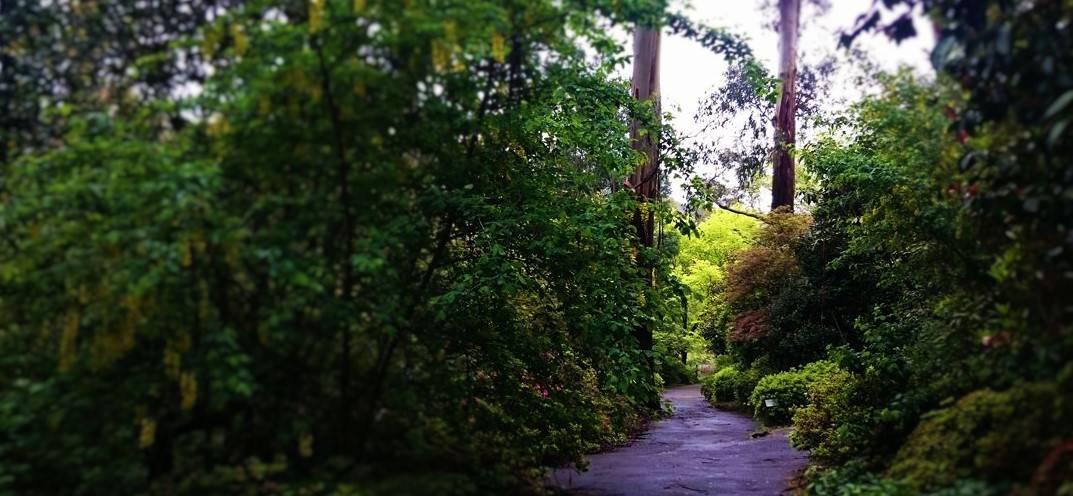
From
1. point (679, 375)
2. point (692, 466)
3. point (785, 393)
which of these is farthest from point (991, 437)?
point (679, 375)

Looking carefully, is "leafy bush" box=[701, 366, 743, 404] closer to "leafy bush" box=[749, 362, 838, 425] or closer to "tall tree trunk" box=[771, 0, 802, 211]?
"leafy bush" box=[749, 362, 838, 425]

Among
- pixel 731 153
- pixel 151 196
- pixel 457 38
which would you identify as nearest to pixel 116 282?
pixel 151 196

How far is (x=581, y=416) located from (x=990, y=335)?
401 cm

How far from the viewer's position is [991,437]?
4.97 m

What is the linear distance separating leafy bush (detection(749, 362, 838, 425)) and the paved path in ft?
1.86

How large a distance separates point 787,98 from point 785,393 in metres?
8.90

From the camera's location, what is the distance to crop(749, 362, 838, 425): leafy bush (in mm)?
15008

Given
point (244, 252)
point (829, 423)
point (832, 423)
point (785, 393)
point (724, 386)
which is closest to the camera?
point (244, 252)

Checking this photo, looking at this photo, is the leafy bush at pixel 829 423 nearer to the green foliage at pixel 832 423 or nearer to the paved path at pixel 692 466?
the green foliage at pixel 832 423

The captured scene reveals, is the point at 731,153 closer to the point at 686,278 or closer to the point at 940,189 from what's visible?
the point at 686,278

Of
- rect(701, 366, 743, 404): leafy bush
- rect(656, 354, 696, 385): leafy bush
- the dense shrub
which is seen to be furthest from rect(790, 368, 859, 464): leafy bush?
rect(656, 354, 696, 385): leafy bush

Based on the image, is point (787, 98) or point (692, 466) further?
point (787, 98)

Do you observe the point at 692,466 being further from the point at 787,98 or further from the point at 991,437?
the point at 787,98

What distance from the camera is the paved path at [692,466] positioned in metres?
8.70
